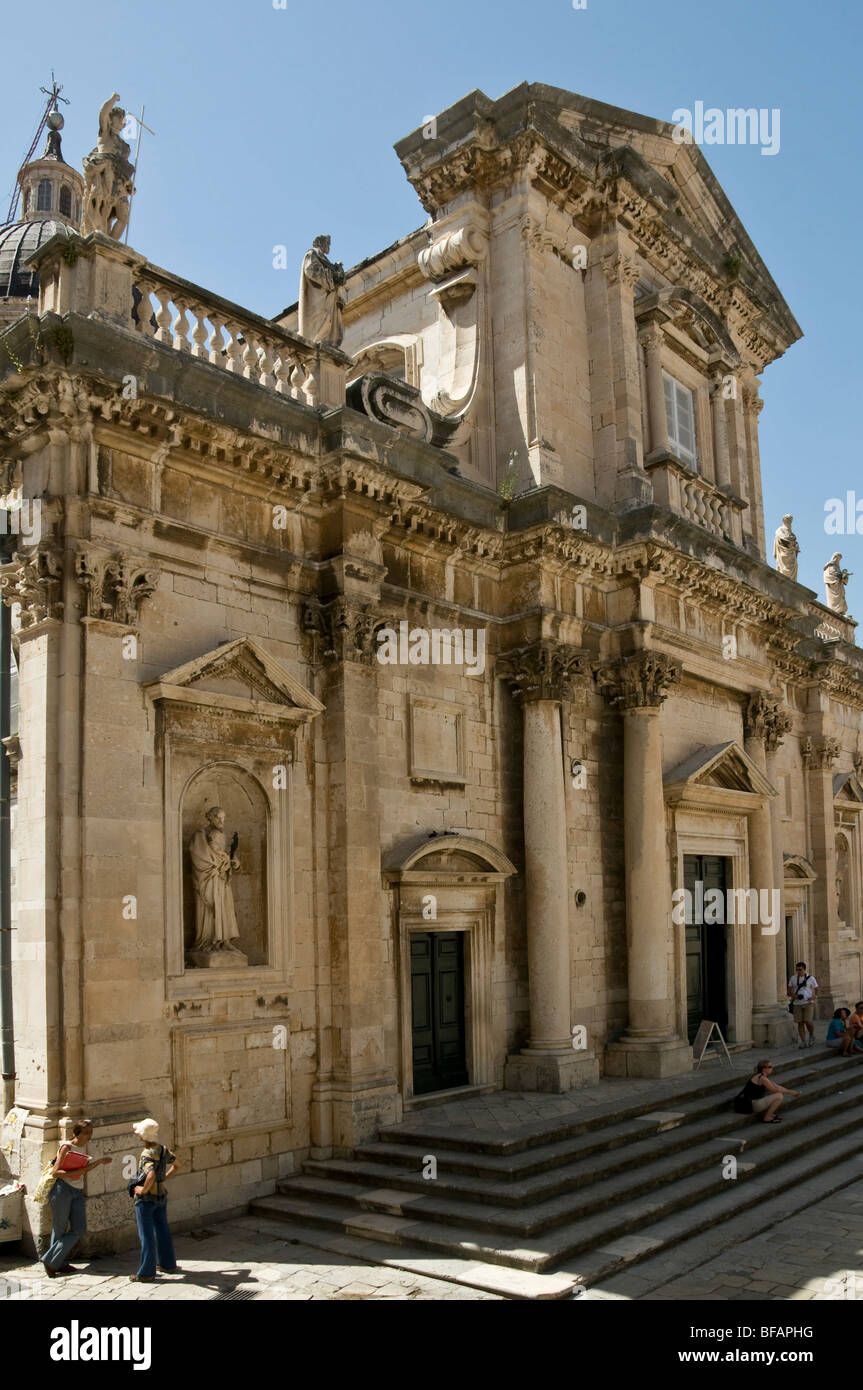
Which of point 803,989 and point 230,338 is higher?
point 230,338


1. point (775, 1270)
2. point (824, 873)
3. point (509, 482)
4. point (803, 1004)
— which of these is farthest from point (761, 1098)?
point (824, 873)

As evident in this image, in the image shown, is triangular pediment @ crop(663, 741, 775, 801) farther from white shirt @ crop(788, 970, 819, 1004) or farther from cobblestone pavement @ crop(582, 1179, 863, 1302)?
cobblestone pavement @ crop(582, 1179, 863, 1302)

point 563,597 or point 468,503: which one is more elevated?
point 468,503

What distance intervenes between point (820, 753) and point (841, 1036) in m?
6.82

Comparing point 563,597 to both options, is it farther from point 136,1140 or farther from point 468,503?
point 136,1140

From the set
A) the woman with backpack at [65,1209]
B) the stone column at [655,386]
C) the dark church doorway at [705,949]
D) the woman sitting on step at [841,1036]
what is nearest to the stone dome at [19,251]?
the stone column at [655,386]

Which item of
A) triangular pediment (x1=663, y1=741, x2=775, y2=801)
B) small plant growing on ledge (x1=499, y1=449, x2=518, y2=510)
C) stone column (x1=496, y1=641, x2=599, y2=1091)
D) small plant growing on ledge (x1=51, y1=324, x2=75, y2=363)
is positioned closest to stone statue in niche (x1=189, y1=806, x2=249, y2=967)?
small plant growing on ledge (x1=51, y1=324, x2=75, y2=363)

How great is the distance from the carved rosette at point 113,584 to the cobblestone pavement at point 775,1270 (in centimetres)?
646

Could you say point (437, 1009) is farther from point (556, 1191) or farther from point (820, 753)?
point (820, 753)

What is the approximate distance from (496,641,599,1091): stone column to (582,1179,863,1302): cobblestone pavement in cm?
372

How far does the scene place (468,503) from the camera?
13.9 metres

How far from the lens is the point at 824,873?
877 inches
